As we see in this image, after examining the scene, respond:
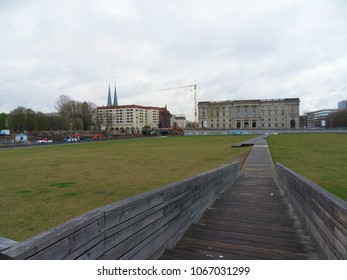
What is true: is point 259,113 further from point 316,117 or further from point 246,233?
point 246,233

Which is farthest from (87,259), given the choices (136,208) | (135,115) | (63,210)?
(135,115)

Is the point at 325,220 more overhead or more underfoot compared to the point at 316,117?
more underfoot

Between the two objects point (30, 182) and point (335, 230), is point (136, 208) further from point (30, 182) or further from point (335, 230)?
point (30, 182)

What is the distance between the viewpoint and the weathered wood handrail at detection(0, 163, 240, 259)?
6.85 feet

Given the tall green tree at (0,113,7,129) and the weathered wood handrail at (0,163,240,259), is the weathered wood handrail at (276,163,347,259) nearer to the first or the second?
the weathered wood handrail at (0,163,240,259)

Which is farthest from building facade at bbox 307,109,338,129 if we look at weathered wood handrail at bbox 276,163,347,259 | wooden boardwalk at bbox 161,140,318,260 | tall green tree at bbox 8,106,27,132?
weathered wood handrail at bbox 276,163,347,259

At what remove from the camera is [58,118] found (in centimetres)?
9638

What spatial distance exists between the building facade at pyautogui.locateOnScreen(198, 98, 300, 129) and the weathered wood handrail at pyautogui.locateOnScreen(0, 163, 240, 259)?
454 feet

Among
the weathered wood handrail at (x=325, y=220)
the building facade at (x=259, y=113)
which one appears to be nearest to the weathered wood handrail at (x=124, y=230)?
the weathered wood handrail at (x=325, y=220)

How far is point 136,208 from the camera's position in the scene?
320 centimetres

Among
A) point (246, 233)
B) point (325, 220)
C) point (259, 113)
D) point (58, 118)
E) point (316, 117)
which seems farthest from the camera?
point (316, 117)

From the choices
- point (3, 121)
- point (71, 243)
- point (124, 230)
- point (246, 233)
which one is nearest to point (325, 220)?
point (246, 233)

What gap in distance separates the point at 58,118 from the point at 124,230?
104m

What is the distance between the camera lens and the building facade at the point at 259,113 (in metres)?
135
